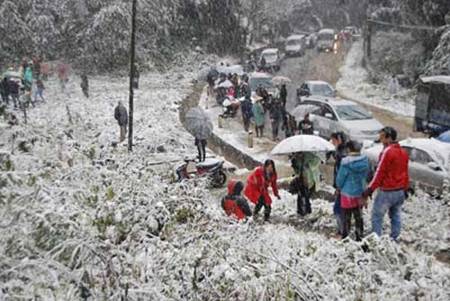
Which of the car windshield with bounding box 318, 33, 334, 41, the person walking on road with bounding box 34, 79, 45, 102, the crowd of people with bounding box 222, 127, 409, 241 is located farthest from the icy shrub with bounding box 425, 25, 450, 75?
the car windshield with bounding box 318, 33, 334, 41

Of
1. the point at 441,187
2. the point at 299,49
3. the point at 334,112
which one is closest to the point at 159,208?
the point at 441,187

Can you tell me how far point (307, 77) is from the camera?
43.8 meters

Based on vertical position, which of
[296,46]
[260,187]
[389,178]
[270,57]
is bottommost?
[260,187]

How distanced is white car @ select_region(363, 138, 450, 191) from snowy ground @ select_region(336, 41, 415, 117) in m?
16.4

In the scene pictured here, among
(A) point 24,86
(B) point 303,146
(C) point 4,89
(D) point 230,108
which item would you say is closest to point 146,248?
(B) point 303,146

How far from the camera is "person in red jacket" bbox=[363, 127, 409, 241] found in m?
8.56

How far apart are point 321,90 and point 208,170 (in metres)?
14.3

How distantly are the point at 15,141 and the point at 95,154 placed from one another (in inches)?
145

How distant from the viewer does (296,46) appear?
2190 inches

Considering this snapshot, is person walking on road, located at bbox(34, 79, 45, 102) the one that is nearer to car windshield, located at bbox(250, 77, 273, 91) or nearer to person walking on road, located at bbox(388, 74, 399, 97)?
car windshield, located at bbox(250, 77, 273, 91)

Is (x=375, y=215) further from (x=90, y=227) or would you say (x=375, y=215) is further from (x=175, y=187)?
(x=90, y=227)

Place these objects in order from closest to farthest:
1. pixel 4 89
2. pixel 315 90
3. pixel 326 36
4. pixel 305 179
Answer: pixel 305 179, pixel 4 89, pixel 315 90, pixel 326 36

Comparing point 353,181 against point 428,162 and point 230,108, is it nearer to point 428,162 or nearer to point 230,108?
point 428,162

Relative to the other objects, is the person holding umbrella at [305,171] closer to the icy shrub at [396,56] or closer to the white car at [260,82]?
the white car at [260,82]
